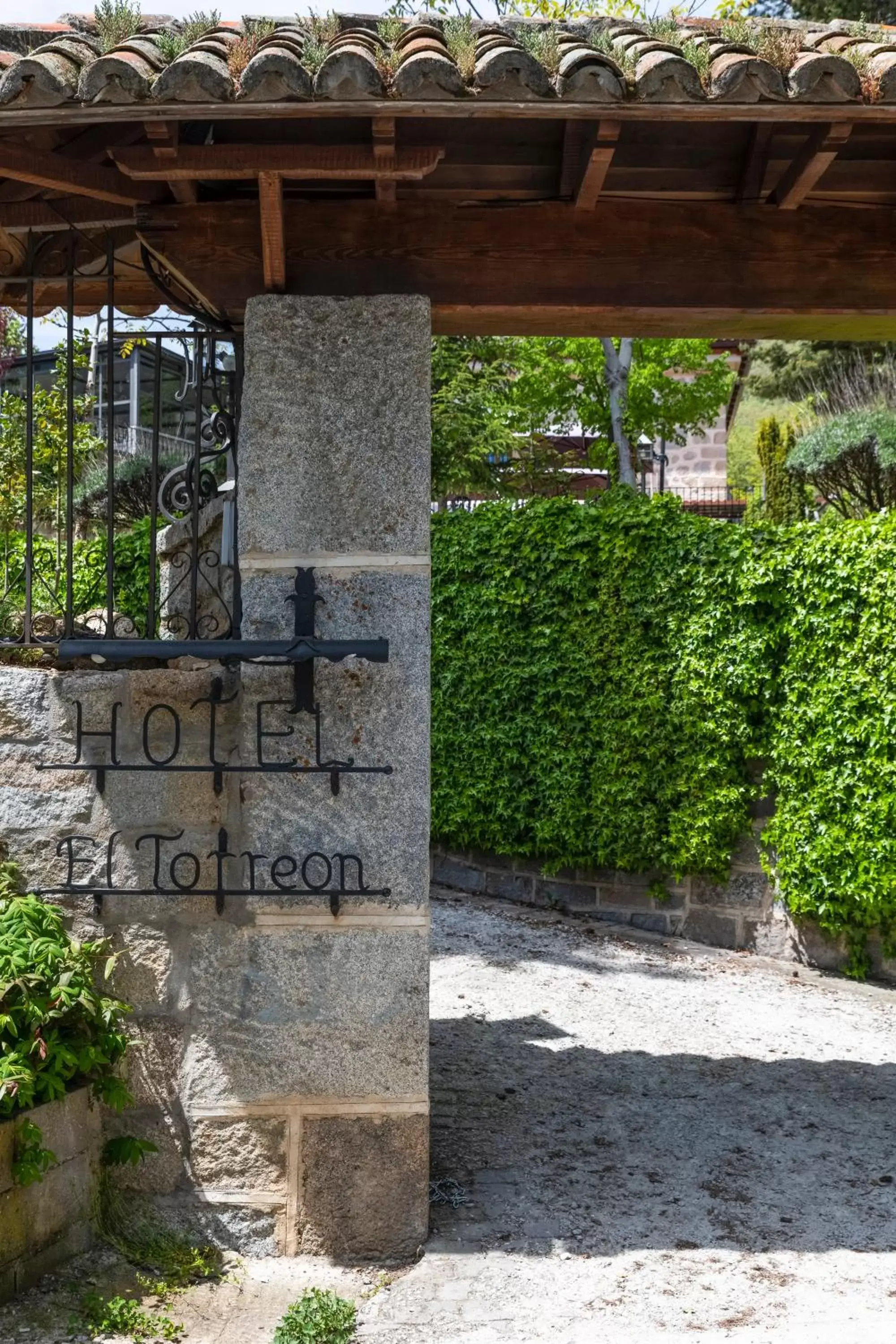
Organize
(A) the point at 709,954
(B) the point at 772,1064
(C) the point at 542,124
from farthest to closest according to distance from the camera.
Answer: (A) the point at 709,954, (B) the point at 772,1064, (C) the point at 542,124

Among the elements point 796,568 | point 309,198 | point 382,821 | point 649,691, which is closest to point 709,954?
point 649,691

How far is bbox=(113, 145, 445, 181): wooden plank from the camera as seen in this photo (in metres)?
2.89

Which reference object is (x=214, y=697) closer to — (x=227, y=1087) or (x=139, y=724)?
(x=139, y=724)

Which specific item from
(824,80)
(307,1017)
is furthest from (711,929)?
(824,80)

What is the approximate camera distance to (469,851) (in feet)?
27.3

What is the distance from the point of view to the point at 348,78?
100 inches

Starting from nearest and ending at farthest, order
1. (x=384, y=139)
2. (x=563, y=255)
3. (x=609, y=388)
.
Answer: (x=384, y=139) → (x=563, y=255) → (x=609, y=388)

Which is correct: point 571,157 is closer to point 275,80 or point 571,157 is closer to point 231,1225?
point 275,80

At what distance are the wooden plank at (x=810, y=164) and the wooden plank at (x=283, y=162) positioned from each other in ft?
3.02

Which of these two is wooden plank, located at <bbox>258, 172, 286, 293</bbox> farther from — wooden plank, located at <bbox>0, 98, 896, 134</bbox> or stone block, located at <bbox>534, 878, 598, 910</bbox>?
stone block, located at <bbox>534, 878, 598, 910</bbox>

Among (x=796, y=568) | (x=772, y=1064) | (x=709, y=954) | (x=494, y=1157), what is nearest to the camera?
(x=494, y=1157)

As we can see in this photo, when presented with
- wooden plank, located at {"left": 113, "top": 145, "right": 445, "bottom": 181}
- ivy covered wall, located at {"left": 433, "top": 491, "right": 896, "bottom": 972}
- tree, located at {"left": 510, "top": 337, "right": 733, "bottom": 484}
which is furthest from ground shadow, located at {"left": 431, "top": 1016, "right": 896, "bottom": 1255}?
tree, located at {"left": 510, "top": 337, "right": 733, "bottom": 484}

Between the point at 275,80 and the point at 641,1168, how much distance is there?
3.43 m

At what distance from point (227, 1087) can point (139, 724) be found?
1020mm
